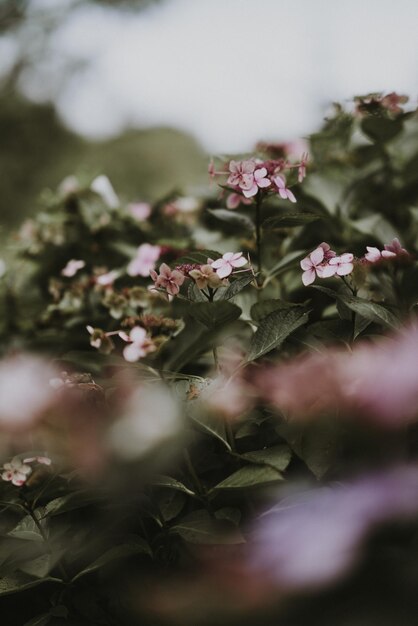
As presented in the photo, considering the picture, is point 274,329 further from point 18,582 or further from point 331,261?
point 18,582

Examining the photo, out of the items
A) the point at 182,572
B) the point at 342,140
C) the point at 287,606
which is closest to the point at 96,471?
the point at 182,572

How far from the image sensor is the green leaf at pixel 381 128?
1.23 m

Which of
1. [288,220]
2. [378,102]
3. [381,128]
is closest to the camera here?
[288,220]

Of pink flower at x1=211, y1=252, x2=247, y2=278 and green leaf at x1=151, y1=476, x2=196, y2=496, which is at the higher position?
pink flower at x1=211, y1=252, x2=247, y2=278

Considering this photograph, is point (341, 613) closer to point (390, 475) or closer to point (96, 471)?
point (390, 475)

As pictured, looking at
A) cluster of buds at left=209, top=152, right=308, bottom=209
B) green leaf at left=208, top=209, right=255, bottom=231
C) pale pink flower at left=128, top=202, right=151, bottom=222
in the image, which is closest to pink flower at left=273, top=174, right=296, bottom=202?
cluster of buds at left=209, top=152, right=308, bottom=209

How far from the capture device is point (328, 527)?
53cm

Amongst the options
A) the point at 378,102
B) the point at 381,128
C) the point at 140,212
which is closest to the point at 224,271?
the point at 378,102

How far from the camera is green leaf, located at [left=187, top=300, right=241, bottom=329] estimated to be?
0.75 m

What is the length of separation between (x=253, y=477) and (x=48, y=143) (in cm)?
640

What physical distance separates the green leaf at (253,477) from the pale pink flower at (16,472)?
0.24 m

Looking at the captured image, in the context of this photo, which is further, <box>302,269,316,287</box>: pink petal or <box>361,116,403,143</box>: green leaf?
<box>361,116,403,143</box>: green leaf

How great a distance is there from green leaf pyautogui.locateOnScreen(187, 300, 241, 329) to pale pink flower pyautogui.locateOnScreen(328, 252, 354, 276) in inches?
5.1

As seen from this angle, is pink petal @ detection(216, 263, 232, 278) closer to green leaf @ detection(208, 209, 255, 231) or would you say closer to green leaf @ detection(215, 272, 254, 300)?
green leaf @ detection(215, 272, 254, 300)
